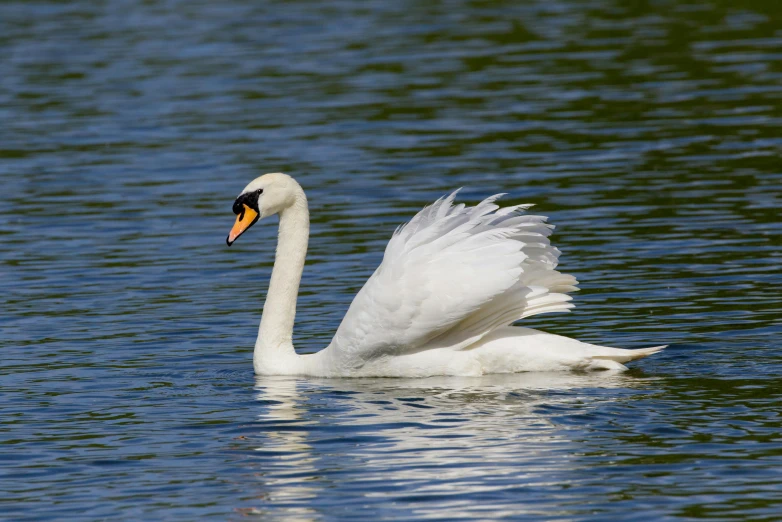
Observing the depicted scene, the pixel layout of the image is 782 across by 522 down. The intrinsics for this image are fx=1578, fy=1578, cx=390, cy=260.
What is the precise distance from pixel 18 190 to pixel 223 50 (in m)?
10.5

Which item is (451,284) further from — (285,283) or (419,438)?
(285,283)

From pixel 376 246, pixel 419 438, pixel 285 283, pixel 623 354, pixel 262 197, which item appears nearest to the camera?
pixel 419 438

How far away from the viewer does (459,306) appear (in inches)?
454

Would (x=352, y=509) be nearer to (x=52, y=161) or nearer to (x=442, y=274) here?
(x=442, y=274)

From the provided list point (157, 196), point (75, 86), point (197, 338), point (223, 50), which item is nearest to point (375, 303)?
point (197, 338)

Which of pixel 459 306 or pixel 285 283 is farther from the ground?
pixel 459 306

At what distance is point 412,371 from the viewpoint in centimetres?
1209

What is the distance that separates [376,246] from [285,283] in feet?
12.6

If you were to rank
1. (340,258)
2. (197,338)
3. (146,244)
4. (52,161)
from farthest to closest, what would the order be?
(52,161), (146,244), (340,258), (197,338)

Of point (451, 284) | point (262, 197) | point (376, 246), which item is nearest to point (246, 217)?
point (262, 197)

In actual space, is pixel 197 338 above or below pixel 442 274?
below

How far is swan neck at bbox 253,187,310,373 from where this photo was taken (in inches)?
501

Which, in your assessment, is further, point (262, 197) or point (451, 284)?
point (262, 197)

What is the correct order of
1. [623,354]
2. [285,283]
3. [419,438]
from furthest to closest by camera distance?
[285,283] < [623,354] < [419,438]
